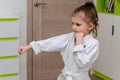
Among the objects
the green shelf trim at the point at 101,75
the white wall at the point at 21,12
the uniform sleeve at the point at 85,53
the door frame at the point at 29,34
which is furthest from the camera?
the green shelf trim at the point at 101,75

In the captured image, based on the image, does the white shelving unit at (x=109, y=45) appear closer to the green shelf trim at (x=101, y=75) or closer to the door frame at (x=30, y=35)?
the green shelf trim at (x=101, y=75)

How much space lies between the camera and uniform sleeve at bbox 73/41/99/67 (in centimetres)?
168

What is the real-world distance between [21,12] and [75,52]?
140 centimetres

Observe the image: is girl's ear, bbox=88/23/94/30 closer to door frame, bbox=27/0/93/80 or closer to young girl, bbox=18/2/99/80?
young girl, bbox=18/2/99/80

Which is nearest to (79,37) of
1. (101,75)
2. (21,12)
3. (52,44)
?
(52,44)

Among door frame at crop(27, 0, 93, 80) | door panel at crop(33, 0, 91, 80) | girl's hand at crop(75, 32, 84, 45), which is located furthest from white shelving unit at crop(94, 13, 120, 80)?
girl's hand at crop(75, 32, 84, 45)

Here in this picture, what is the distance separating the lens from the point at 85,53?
1.72 metres

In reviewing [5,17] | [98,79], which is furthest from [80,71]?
[98,79]

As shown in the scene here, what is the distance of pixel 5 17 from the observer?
101 inches

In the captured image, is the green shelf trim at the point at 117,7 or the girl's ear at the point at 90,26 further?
the green shelf trim at the point at 117,7

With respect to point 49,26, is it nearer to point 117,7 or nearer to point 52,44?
point 117,7

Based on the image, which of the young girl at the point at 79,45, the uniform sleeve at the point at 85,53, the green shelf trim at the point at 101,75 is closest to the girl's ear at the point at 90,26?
the young girl at the point at 79,45

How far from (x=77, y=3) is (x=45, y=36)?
0.63 m

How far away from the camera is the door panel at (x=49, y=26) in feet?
9.99
